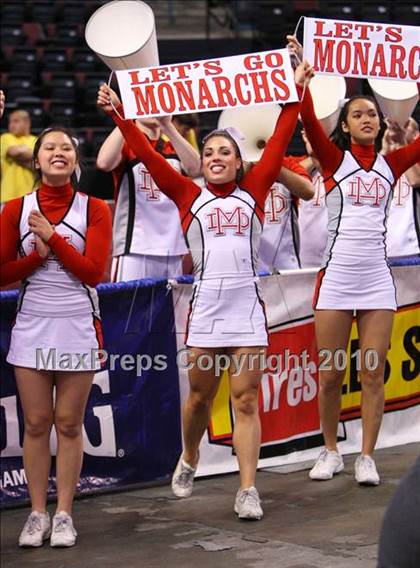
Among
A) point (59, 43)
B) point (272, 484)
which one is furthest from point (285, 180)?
point (59, 43)

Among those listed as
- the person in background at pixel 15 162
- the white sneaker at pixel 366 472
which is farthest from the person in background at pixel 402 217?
the person in background at pixel 15 162

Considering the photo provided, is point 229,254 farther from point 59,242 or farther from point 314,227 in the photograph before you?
point 314,227

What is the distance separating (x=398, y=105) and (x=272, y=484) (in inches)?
78.2

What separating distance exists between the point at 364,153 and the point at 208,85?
849mm

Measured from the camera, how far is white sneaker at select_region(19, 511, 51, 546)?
4984 millimetres

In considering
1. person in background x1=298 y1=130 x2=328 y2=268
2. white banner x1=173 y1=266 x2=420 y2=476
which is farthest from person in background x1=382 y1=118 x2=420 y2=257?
person in background x1=298 y1=130 x2=328 y2=268

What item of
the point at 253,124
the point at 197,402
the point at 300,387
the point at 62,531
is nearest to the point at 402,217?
the point at 253,124

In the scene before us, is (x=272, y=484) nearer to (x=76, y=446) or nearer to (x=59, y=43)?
(x=76, y=446)

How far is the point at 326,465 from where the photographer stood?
235 inches

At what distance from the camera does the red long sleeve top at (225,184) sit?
17.6 ft

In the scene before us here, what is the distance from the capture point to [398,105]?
20.8 ft

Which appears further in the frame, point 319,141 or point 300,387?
point 300,387

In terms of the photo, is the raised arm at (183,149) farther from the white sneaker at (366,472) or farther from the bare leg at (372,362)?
the white sneaker at (366,472)

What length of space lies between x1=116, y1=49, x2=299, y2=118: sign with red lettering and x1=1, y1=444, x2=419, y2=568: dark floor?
68.0 inches
